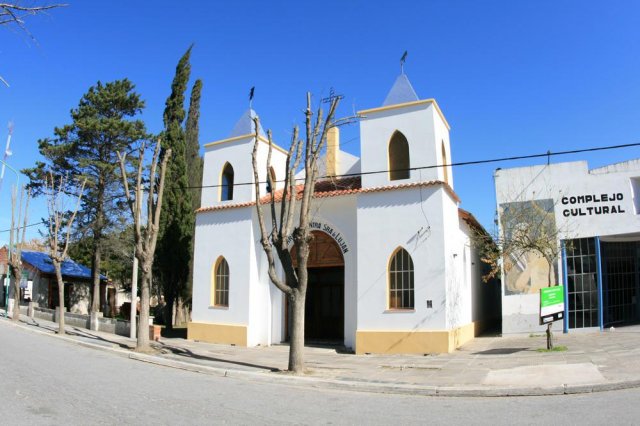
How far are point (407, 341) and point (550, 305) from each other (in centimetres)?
430

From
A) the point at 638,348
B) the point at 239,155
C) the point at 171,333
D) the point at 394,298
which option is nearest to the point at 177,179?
the point at 239,155

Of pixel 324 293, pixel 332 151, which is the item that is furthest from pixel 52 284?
pixel 332 151

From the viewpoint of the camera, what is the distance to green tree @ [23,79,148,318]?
91.2ft

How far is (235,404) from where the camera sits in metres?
8.76

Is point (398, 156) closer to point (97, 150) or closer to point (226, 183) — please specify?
point (226, 183)

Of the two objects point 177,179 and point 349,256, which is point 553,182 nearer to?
point 349,256

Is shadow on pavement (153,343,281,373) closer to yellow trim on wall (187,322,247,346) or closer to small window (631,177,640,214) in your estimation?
yellow trim on wall (187,322,247,346)

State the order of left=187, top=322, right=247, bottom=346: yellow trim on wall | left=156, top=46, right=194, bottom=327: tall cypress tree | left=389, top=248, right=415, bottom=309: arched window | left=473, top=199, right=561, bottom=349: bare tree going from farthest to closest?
left=156, top=46, right=194, bottom=327: tall cypress tree
left=187, top=322, right=247, bottom=346: yellow trim on wall
left=473, top=199, right=561, bottom=349: bare tree
left=389, top=248, right=415, bottom=309: arched window

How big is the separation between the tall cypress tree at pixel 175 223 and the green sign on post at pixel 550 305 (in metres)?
16.2

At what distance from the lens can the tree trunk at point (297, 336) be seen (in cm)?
1236

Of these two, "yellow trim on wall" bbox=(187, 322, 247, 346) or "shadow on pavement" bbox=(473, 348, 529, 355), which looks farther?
"yellow trim on wall" bbox=(187, 322, 247, 346)

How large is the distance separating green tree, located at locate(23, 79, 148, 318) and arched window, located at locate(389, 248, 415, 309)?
60.9 feet

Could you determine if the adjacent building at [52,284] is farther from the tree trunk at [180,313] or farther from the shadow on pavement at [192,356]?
the shadow on pavement at [192,356]

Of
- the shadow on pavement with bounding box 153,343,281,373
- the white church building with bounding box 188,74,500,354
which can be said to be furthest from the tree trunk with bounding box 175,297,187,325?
the shadow on pavement with bounding box 153,343,281,373
